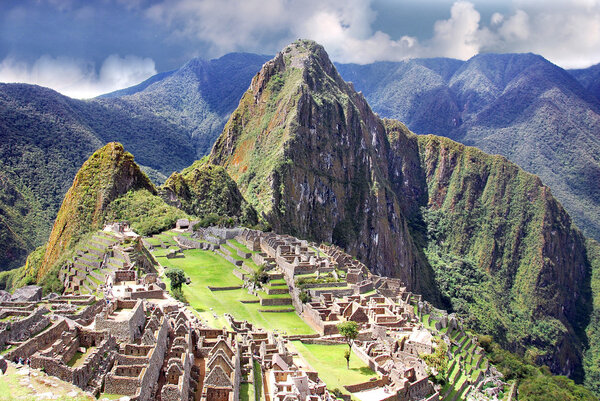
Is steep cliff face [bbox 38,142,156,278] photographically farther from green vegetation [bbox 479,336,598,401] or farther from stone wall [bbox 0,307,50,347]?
green vegetation [bbox 479,336,598,401]

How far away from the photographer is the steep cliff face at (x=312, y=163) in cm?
15400

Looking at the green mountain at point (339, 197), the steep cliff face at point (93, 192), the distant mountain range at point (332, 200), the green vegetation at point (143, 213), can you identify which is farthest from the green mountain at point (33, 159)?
the green mountain at point (339, 197)

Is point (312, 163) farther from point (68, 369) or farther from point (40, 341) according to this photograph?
point (68, 369)

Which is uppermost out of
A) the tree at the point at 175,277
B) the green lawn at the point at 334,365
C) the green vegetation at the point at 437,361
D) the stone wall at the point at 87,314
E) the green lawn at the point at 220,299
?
the stone wall at the point at 87,314

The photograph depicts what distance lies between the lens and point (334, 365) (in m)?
36.8

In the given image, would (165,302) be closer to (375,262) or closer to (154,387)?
(154,387)

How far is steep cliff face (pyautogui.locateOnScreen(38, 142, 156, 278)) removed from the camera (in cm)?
7675

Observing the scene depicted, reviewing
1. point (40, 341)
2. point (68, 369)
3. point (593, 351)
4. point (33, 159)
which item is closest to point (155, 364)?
point (68, 369)

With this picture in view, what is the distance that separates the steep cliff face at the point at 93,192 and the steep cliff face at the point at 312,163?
164 feet

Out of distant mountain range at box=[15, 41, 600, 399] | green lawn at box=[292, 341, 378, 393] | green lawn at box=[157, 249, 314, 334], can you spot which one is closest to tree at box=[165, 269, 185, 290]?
green lawn at box=[157, 249, 314, 334]

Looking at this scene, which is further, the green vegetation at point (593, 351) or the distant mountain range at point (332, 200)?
the green vegetation at point (593, 351)

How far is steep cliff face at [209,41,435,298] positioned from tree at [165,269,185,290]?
89.4m

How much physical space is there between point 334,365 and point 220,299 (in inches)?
612

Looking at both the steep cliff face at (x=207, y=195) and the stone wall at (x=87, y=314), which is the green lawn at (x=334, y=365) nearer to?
the stone wall at (x=87, y=314)
